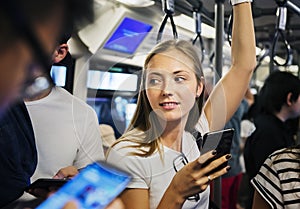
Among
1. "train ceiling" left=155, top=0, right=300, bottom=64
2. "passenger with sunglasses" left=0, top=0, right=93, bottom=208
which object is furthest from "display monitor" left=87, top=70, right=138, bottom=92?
"passenger with sunglasses" left=0, top=0, right=93, bottom=208

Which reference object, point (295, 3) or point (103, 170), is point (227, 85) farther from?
point (295, 3)

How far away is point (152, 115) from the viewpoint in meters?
0.62

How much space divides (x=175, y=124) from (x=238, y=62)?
19 cm

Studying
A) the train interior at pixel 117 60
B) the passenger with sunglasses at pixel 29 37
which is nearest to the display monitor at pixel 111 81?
the train interior at pixel 117 60

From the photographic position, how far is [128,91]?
2.06 ft

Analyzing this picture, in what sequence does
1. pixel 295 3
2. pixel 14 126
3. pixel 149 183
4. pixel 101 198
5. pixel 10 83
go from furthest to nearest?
1. pixel 295 3
2. pixel 149 183
3. pixel 14 126
4. pixel 101 198
5. pixel 10 83

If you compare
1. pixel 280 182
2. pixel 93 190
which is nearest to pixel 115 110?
pixel 93 190

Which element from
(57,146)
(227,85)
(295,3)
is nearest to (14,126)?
(57,146)

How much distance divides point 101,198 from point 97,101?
0.28m

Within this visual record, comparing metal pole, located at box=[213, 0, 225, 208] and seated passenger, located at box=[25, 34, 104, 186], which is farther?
metal pole, located at box=[213, 0, 225, 208]

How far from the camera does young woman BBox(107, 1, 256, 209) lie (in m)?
0.59

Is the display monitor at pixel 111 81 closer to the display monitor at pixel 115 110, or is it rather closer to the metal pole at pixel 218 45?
the display monitor at pixel 115 110

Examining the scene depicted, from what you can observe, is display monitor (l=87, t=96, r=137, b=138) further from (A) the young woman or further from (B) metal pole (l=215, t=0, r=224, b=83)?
(B) metal pole (l=215, t=0, r=224, b=83)

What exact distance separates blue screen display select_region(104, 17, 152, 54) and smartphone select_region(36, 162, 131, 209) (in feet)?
0.75
